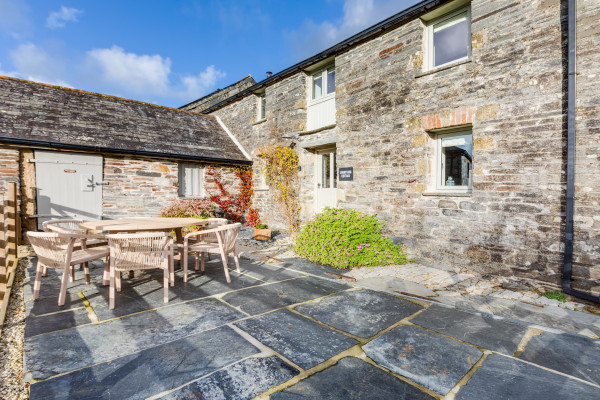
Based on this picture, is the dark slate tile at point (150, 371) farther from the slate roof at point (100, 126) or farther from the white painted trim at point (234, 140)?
the white painted trim at point (234, 140)

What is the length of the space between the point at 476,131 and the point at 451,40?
1922 millimetres

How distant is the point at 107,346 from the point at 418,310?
298cm

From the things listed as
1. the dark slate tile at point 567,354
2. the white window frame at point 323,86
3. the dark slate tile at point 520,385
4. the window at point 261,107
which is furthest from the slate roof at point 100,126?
the dark slate tile at point 567,354

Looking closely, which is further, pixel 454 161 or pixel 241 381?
pixel 454 161

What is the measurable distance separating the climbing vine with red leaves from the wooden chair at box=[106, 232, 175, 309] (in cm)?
654

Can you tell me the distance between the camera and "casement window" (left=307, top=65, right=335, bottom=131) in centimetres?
800

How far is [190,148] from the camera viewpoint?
984 cm

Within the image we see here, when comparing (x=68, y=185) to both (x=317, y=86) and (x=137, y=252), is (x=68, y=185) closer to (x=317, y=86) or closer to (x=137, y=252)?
(x=137, y=252)

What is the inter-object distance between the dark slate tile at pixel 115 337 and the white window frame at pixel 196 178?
6869 mm

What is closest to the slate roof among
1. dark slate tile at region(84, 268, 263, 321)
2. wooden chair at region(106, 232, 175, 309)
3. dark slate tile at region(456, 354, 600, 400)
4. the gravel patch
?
dark slate tile at region(84, 268, 263, 321)

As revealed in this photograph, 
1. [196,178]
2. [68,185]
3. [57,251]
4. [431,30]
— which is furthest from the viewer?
[196,178]

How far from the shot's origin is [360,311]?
10.9 ft

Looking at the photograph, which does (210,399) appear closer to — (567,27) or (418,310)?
(418,310)

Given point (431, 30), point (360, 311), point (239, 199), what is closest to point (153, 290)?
→ point (360, 311)
